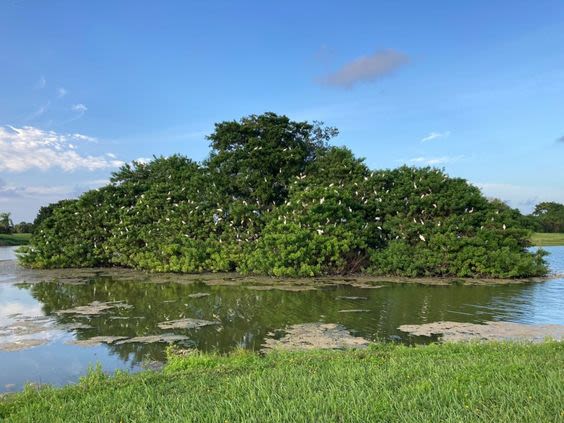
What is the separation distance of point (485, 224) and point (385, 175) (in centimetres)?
519

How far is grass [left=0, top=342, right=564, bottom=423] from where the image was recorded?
13.9 feet

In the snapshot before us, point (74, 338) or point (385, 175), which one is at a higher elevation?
point (385, 175)

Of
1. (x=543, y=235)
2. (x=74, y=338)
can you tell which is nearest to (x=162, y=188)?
(x=74, y=338)

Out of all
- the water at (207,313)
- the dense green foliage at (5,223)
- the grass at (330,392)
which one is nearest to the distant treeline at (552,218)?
the water at (207,313)

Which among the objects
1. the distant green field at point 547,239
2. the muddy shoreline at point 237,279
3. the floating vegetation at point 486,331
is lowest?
the floating vegetation at point 486,331

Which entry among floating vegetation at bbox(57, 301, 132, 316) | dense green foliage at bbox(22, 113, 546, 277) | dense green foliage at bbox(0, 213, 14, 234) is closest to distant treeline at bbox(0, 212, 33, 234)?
dense green foliage at bbox(0, 213, 14, 234)

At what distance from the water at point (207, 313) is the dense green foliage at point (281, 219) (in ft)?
8.78

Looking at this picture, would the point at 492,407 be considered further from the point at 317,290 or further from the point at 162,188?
the point at 162,188

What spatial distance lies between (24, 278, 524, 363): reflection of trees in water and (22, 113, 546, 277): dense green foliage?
292 cm

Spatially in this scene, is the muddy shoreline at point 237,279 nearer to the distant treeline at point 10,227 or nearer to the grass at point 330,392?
the grass at point 330,392

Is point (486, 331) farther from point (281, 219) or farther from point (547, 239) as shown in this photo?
point (547, 239)

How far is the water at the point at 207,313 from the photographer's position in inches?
389

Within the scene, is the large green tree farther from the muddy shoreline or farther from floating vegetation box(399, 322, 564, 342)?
floating vegetation box(399, 322, 564, 342)

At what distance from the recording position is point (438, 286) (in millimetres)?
18797
